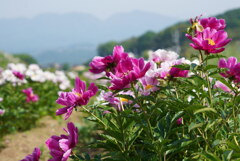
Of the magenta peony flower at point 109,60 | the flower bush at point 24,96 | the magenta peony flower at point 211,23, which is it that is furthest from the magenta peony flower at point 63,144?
the flower bush at point 24,96

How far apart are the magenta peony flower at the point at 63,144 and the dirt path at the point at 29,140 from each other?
2529 millimetres

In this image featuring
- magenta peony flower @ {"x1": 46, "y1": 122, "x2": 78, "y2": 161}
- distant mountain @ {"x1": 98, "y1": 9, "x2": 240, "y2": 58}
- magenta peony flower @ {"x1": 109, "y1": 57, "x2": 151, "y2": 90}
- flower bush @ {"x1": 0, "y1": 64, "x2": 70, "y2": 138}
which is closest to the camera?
magenta peony flower @ {"x1": 109, "y1": 57, "x2": 151, "y2": 90}

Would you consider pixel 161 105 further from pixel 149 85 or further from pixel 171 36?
pixel 171 36

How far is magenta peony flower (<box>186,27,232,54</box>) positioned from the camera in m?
1.19

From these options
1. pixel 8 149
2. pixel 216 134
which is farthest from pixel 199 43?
pixel 8 149

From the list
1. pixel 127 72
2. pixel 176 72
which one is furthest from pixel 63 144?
pixel 176 72

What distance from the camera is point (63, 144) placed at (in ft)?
4.26

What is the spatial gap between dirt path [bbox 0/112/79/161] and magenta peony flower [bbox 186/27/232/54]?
299cm

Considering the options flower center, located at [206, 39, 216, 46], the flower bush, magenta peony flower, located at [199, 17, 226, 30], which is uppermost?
magenta peony flower, located at [199, 17, 226, 30]

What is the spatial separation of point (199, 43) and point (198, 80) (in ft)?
0.50

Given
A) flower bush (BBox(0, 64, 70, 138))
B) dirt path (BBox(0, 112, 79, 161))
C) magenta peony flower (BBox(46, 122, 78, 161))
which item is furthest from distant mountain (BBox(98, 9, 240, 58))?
magenta peony flower (BBox(46, 122, 78, 161))

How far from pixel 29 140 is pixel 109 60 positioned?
3542 millimetres

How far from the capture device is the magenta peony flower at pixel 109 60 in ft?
4.43

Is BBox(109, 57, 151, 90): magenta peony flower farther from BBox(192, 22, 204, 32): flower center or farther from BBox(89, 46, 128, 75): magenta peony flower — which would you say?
BBox(192, 22, 204, 32): flower center
